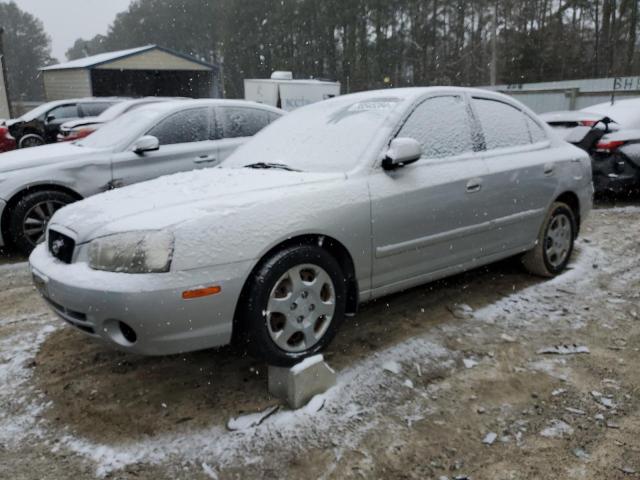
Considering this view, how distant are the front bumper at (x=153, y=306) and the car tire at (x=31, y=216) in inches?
121

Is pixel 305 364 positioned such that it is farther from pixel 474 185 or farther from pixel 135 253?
pixel 474 185

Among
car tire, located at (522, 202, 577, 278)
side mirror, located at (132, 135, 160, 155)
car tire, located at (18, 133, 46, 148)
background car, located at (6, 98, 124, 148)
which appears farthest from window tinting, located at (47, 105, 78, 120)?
car tire, located at (522, 202, 577, 278)

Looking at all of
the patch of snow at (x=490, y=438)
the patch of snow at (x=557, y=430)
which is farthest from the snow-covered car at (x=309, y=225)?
the patch of snow at (x=557, y=430)

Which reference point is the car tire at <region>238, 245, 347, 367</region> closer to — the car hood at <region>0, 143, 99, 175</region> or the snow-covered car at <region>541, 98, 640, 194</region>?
the car hood at <region>0, 143, 99, 175</region>

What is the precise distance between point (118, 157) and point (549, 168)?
4162 mm

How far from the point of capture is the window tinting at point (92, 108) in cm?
1538

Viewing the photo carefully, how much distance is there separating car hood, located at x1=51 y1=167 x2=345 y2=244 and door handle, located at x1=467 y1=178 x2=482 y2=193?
3.36ft

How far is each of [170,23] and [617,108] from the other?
62.9 m

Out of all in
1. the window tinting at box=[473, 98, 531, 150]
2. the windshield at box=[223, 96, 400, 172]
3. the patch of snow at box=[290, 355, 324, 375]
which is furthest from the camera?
the window tinting at box=[473, 98, 531, 150]

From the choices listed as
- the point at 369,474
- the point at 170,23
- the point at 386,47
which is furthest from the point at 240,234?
the point at 170,23

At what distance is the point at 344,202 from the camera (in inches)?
125

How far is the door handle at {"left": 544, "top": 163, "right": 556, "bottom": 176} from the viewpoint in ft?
14.5

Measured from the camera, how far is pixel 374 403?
9.53 feet

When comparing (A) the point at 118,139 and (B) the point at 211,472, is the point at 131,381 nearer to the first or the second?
(B) the point at 211,472
